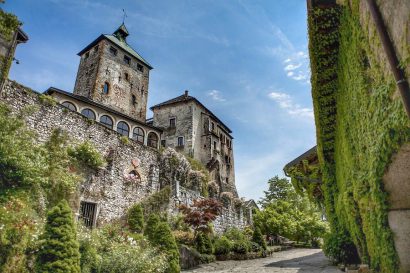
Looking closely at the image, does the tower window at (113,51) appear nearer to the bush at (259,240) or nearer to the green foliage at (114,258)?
A: the bush at (259,240)

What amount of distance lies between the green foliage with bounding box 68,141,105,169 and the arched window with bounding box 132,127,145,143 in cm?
1290

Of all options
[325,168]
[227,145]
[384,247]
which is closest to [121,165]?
[325,168]

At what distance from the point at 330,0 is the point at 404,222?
4.13 meters

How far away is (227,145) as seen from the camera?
43062 mm

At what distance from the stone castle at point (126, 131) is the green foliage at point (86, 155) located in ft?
1.92

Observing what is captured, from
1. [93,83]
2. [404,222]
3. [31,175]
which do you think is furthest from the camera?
[93,83]

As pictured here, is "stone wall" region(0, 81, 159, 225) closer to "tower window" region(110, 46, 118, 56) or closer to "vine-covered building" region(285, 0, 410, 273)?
"vine-covered building" region(285, 0, 410, 273)

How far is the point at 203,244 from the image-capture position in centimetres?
1479

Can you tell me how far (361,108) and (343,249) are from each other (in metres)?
5.48

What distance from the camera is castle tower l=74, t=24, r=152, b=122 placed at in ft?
105

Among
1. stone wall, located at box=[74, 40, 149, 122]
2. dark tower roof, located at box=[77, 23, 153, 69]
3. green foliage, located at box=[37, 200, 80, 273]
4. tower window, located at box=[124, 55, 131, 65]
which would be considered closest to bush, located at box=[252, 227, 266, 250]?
green foliage, located at box=[37, 200, 80, 273]

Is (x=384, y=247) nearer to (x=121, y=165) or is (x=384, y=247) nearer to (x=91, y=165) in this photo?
(x=91, y=165)

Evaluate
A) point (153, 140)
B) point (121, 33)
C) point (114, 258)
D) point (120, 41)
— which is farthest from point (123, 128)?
point (121, 33)

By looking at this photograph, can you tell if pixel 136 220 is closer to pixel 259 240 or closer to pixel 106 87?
pixel 259 240
